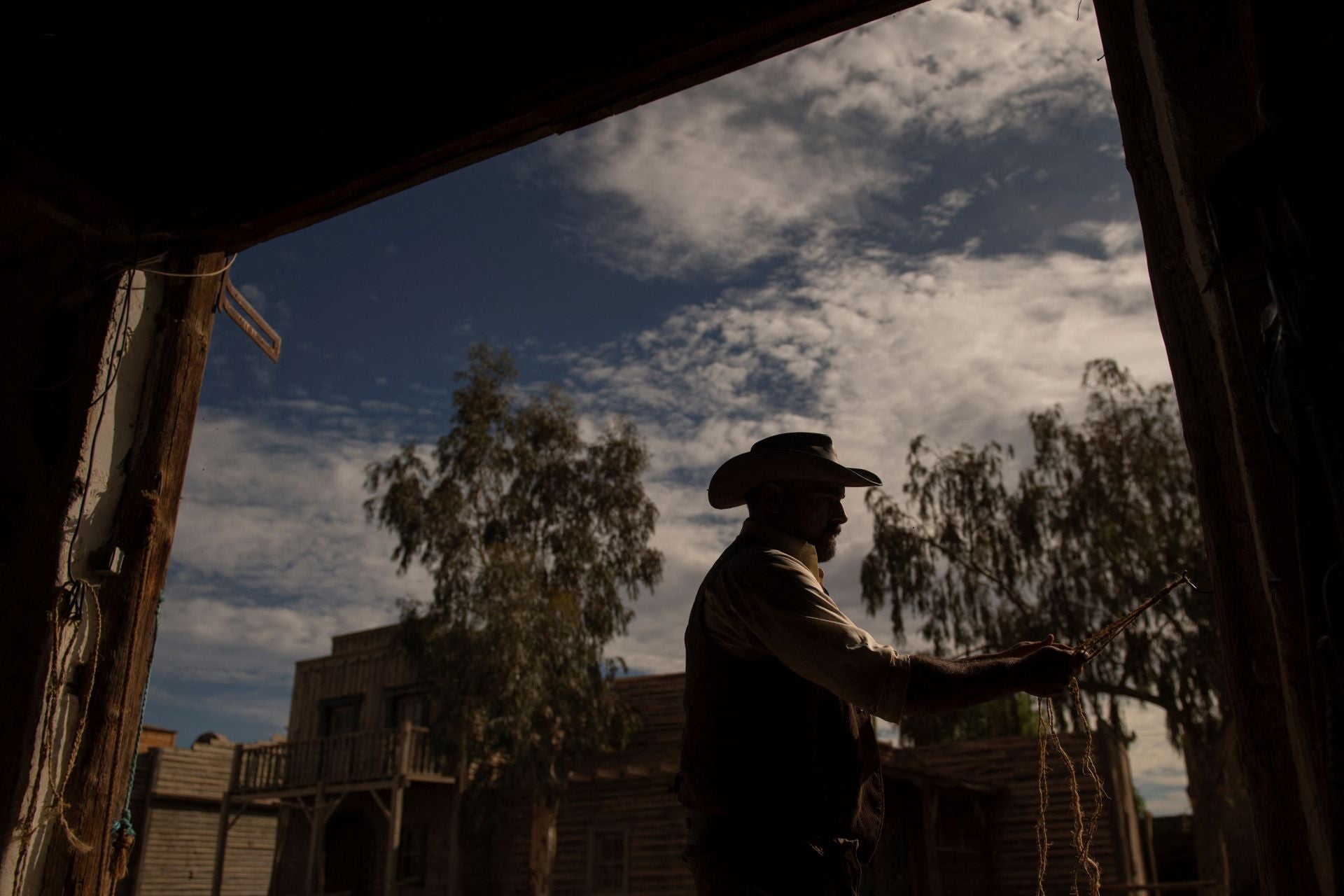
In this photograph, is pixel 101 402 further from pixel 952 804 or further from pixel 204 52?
pixel 952 804

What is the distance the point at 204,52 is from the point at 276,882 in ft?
71.0

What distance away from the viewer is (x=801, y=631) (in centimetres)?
206

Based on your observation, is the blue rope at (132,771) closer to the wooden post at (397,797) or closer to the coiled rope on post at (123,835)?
the coiled rope on post at (123,835)

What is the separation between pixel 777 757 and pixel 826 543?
599 millimetres

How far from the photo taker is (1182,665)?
1761 centimetres

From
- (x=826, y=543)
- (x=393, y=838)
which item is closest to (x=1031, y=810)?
(x=393, y=838)

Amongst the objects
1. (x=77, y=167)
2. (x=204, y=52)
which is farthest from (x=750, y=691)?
(x=77, y=167)

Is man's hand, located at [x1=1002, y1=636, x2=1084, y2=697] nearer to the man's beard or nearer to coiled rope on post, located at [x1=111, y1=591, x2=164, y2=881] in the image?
the man's beard

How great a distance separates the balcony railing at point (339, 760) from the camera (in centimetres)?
1828

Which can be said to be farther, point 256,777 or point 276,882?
point 276,882

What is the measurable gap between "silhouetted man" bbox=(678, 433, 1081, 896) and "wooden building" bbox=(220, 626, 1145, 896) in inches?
556

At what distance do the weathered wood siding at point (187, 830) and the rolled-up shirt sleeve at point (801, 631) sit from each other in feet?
70.7

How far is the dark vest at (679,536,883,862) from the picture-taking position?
215 cm

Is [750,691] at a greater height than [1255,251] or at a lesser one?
lesser
